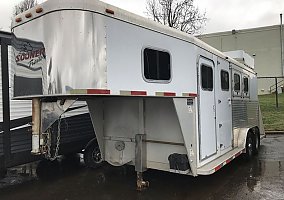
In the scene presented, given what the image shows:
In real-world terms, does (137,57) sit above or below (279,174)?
above

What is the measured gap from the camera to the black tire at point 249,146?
314 inches

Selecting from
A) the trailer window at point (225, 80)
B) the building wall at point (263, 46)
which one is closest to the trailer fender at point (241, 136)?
the trailer window at point (225, 80)

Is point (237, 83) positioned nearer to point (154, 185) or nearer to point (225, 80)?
point (225, 80)

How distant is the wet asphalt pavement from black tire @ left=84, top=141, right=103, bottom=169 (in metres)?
0.15

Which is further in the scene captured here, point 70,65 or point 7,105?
point 7,105

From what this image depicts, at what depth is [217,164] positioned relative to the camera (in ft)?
19.3

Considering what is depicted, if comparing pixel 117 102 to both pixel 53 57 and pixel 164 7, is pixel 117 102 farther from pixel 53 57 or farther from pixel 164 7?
pixel 164 7

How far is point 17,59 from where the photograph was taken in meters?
4.59

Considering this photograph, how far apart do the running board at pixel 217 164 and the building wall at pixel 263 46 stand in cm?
2570

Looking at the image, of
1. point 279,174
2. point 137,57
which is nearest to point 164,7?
point 279,174

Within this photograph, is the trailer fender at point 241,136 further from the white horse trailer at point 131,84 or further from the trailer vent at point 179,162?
the trailer vent at point 179,162

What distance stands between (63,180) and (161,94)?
3.30 meters

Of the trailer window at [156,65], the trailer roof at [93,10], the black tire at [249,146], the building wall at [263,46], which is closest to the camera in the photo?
the trailer roof at [93,10]

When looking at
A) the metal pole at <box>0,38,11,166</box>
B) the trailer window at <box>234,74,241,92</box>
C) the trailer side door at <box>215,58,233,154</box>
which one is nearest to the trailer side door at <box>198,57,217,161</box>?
the trailer side door at <box>215,58,233,154</box>
